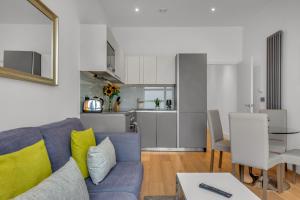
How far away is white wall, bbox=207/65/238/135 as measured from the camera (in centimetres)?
555

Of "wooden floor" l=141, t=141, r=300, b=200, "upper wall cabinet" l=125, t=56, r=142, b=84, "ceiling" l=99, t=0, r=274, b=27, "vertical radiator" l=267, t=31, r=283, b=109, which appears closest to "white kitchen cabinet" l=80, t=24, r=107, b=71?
"ceiling" l=99, t=0, r=274, b=27

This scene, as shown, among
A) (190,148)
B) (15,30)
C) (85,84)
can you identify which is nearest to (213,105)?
(190,148)

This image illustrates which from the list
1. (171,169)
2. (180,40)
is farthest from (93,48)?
(180,40)

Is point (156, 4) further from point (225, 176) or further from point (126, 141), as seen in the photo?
point (225, 176)

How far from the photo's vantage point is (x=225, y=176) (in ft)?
6.48

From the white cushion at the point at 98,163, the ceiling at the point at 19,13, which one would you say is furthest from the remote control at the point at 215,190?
the ceiling at the point at 19,13

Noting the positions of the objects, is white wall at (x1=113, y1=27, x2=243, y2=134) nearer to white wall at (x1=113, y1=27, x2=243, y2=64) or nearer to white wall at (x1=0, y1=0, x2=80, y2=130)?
white wall at (x1=113, y1=27, x2=243, y2=64)

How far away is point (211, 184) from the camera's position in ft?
5.81

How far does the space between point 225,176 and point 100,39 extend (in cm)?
238

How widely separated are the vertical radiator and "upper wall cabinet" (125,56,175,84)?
196cm

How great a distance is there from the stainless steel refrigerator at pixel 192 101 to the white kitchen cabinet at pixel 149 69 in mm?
627

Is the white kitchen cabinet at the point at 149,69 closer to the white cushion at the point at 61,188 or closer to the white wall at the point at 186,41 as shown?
the white wall at the point at 186,41

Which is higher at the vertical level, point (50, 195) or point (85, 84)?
point (85, 84)

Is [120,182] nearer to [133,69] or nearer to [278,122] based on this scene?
[278,122]
